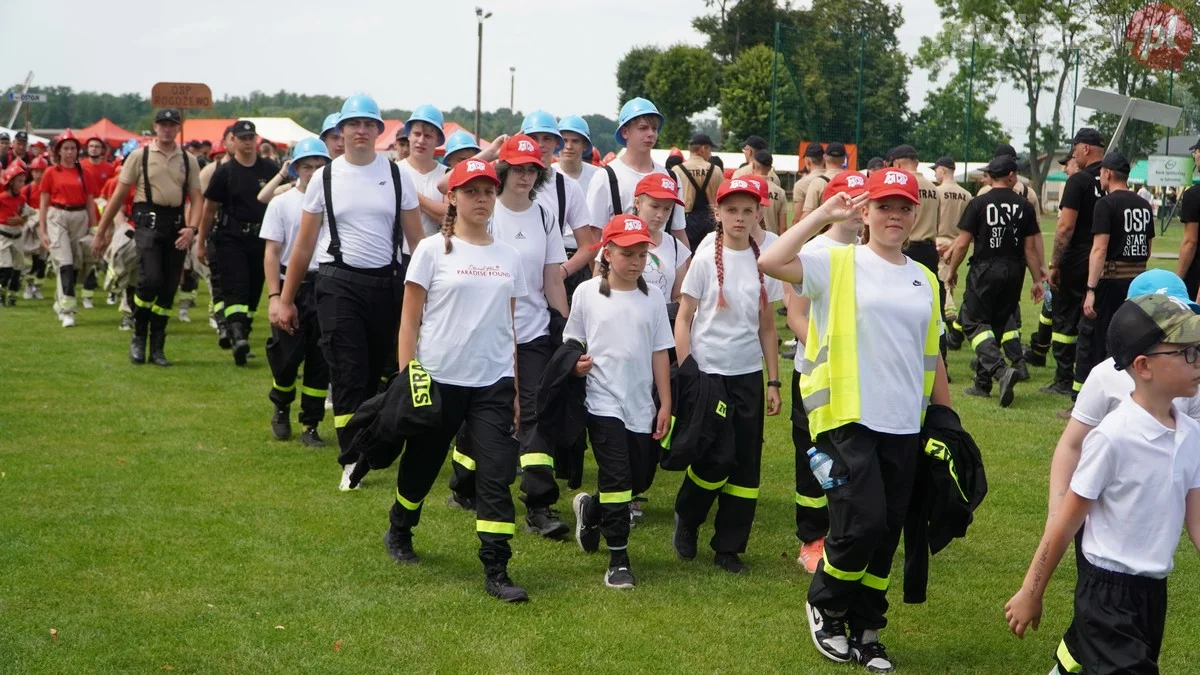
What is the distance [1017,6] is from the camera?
167ft

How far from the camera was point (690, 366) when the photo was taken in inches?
270

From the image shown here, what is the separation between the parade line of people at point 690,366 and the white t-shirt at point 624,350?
0.5 inches

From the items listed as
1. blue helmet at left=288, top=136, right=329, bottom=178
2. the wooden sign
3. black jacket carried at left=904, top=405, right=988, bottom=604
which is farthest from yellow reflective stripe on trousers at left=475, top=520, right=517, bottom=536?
the wooden sign

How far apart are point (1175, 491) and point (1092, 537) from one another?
0.30 metres

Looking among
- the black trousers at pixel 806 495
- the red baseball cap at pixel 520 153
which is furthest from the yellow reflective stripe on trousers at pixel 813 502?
the red baseball cap at pixel 520 153

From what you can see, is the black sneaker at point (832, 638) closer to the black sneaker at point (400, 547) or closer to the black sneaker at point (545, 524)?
the black sneaker at point (545, 524)

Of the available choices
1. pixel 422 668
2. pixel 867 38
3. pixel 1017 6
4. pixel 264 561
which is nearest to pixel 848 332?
pixel 422 668

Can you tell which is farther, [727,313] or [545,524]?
[545,524]

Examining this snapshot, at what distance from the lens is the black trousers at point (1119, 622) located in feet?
13.5

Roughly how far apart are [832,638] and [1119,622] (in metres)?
1.60

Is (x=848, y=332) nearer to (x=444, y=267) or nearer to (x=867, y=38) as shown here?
(x=444, y=267)

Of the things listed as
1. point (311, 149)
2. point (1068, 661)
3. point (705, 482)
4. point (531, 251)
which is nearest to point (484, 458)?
point (705, 482)

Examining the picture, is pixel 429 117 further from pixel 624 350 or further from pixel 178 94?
pixel 178 94

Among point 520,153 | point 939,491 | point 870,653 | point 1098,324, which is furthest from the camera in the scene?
point 1098,324
